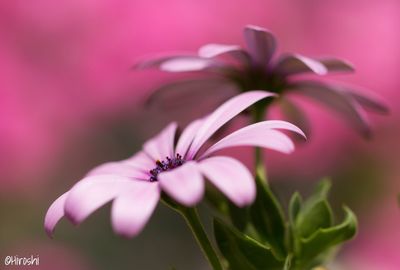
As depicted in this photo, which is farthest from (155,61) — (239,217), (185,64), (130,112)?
(130,112)

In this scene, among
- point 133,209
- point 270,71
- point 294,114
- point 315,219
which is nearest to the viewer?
point 133,209

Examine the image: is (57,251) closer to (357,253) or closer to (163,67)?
(357,253)

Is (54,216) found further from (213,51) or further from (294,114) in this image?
(294,114)

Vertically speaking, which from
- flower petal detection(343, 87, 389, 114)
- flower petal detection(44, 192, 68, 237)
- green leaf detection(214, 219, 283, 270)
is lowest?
green leaf detection(214, 219, 283, 270)

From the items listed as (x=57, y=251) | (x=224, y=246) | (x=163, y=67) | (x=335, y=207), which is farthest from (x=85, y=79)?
(x=224, y=246)

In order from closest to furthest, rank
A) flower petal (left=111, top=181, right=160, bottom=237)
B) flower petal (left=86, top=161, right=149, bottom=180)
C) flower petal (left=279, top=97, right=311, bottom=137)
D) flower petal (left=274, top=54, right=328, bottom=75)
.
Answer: flower petal (left=111, top=181, right=160, bottom=237) → flower petal (left=86, top=161, right=149, bottom=180) → flower petal (left=274, top=54, right=328, bottom=75) → flower petal (left=279, top=97, right=311, bottom=137)

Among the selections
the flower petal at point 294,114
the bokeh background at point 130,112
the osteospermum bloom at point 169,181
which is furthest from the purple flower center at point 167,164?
the bokeh background at point 130,112

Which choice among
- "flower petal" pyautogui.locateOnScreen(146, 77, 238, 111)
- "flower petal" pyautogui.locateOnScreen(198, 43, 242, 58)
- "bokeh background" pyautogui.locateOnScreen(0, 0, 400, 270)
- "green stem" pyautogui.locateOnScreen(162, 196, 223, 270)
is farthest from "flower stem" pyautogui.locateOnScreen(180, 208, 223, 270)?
"bokeh background" pyautogui.locateOnScreen(0, 0, 400, 270)

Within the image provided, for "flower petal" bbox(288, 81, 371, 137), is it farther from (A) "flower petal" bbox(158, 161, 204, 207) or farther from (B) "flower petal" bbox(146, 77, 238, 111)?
(A) "flower petal" bbox(158, 161, 204, 207)
